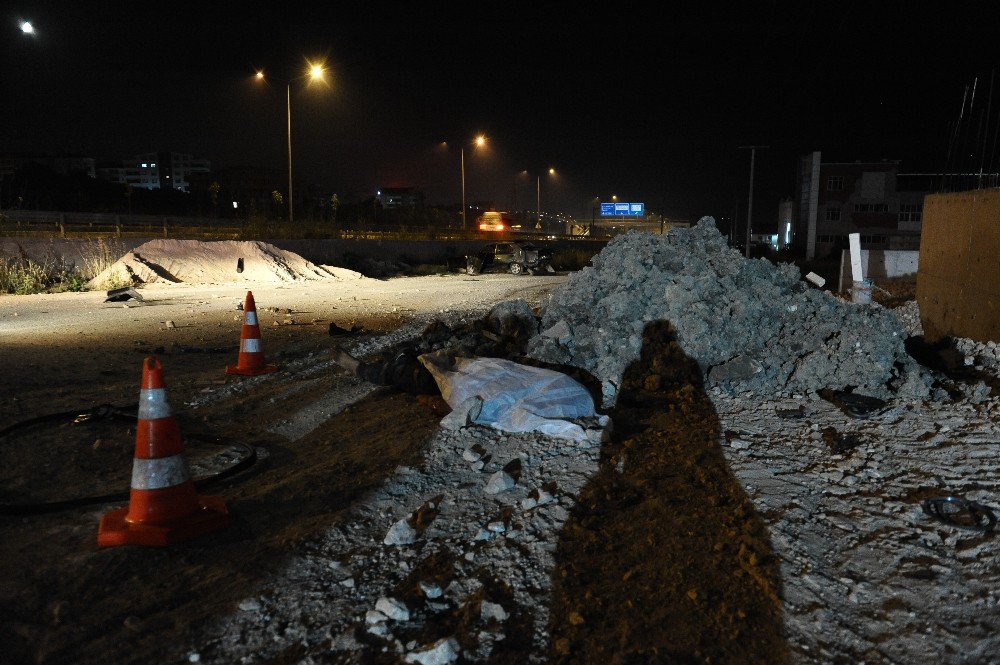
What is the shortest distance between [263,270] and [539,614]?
17.8m

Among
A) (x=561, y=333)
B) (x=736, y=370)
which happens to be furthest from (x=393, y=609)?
(x=736, y=370)

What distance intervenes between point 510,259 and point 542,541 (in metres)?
22.5

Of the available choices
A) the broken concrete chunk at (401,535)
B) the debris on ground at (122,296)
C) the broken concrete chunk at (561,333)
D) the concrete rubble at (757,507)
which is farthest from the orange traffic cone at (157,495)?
the debris on ground at (122,296)

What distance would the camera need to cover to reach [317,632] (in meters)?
2.67

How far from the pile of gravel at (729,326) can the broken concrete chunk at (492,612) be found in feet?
10.7

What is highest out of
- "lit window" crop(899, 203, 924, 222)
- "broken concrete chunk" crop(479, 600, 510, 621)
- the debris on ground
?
"lit window" crop(899, 203, 924, 222)

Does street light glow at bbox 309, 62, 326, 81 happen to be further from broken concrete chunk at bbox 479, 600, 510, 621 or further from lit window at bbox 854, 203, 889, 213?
lit window at bbox 854, 203, 889, 213

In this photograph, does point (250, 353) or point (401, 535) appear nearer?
point (401, 535)

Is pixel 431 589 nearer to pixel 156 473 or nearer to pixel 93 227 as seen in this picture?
pixel 156 473

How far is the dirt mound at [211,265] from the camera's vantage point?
1658 cm

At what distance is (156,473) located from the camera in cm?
350

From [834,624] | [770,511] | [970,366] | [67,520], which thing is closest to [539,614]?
[834,624]

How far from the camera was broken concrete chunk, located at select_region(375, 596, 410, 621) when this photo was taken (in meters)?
2.72

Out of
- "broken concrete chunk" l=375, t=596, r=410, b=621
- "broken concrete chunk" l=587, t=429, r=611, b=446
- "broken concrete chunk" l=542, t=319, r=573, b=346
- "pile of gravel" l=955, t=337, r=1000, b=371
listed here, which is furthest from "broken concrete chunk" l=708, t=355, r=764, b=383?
"broken concrete chunk" l=375, t=596, r=410, b=621
